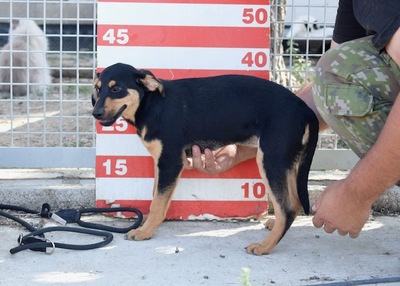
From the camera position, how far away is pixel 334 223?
132 inches

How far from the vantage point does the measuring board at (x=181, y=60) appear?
4.47 m

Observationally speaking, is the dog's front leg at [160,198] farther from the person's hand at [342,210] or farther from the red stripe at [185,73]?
the person's hand at [342,210]

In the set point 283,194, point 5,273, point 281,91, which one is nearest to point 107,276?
point 5,273

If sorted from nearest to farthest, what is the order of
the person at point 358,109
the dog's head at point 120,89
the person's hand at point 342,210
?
the person at point 358,109, the person's hand at point 342,210, the dog's head at point 120,89

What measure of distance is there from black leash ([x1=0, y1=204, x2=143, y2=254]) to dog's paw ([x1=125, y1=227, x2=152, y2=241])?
3.7 inches

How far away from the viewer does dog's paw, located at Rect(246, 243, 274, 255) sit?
3.92m

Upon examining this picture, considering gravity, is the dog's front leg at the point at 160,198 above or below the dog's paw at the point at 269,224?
above

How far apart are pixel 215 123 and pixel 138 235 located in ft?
2.22

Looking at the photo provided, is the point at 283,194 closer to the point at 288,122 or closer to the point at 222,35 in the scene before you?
the point at 288,122

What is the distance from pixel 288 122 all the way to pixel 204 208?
0.83 meters

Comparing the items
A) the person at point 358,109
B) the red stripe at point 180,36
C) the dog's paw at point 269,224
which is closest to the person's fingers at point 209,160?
the person at point 358,109

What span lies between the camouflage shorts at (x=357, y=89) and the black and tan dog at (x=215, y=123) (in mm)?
262

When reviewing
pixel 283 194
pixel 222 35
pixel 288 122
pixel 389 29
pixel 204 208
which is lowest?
pixel 204 208

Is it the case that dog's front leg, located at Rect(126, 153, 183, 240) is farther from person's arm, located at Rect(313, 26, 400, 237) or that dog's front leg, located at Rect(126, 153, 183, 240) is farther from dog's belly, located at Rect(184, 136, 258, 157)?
person's arm, located at Rect(313, 26, 400, 237)
